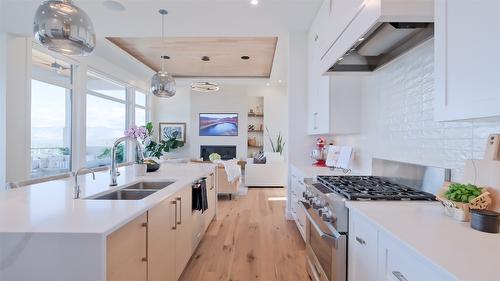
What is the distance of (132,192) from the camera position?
2049mm

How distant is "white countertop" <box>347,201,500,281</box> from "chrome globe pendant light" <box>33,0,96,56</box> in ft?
6.66

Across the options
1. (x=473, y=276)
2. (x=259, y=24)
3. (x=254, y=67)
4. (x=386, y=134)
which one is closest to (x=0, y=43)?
(x=259, y=24)

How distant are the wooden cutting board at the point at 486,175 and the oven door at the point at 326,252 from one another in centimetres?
66

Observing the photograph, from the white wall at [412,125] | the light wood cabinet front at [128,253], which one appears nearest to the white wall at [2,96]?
the light wood cabinet front at [128,253]

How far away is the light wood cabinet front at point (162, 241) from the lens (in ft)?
4.94

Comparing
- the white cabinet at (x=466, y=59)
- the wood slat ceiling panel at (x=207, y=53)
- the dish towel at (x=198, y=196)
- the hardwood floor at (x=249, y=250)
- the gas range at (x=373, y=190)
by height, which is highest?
the wood slat ceiling panel at (x=207, y=53)

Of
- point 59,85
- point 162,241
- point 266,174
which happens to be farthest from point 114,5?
point 266,174

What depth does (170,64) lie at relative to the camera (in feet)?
20.8

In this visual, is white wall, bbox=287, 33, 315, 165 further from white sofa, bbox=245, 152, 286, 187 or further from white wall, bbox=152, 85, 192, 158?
white wall, bbox=152, 85, 192, 158

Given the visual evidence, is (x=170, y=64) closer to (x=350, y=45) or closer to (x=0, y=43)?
(x=0, y=43)

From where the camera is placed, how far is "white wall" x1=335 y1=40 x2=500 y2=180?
4.60 feet

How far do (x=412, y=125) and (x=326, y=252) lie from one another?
1.08m

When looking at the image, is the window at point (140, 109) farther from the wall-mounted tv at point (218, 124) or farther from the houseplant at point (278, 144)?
the houseplant at point (278, 144)

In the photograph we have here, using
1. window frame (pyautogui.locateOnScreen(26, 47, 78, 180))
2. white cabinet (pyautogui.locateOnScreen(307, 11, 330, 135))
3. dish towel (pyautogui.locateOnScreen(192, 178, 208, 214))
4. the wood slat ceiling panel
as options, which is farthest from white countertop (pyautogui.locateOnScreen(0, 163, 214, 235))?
the wood slat ceiling panel
